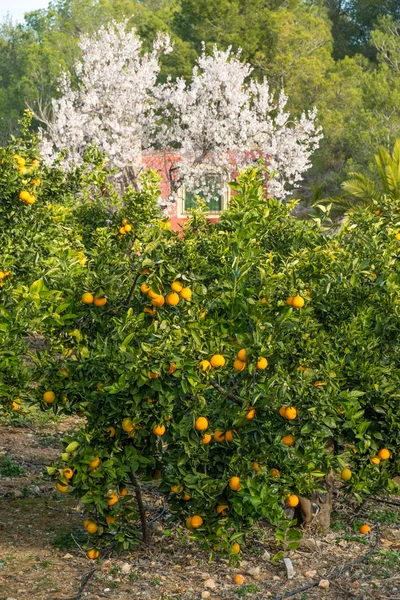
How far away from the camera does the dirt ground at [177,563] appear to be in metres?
4.58

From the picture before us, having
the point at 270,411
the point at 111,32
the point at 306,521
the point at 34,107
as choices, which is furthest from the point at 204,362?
the point at 34,107

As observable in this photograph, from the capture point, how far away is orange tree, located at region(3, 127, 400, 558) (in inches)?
161

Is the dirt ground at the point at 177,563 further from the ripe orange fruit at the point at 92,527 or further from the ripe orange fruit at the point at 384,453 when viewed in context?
the ripe orange fruit at the point at 384,453

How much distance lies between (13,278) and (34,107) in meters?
42.9

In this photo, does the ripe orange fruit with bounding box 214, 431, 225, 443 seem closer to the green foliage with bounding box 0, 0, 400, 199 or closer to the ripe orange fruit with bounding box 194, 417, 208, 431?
the ripe orange fruit with bounding box 194, 417, 208, 431

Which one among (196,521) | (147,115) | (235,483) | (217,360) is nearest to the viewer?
(217,360)

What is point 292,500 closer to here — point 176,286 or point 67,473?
point 67,473

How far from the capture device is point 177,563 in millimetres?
4965

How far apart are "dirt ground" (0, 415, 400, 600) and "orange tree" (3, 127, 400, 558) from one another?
0.86 feet

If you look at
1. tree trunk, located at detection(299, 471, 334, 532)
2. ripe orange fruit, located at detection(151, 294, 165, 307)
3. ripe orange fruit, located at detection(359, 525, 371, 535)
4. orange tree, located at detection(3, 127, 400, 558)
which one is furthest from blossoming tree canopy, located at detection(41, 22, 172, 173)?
ripe orange fruit, located at detection(151, 294, 165, 307)

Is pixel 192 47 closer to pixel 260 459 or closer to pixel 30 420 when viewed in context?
pixel 30 420

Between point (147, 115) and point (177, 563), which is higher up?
point (147, 115)

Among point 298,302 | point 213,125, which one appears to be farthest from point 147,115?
point 298,302

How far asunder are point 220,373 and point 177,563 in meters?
1.51
